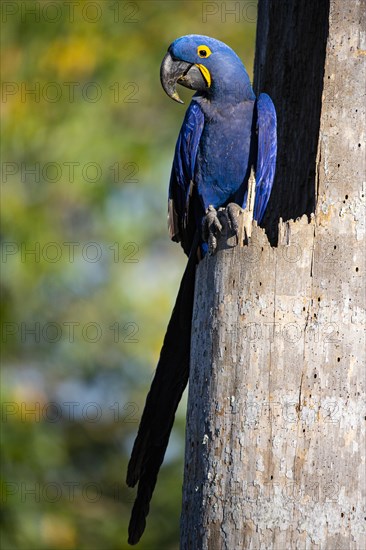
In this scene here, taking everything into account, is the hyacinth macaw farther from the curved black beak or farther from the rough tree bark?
the rough tree bark

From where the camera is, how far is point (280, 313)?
3.27 metres

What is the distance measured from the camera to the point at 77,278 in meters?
8.70

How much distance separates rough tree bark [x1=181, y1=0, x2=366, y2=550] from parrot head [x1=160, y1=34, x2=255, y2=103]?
1.39 meters

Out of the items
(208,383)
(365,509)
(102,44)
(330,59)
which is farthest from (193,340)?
(102,44)

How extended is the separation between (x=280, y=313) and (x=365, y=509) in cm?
73

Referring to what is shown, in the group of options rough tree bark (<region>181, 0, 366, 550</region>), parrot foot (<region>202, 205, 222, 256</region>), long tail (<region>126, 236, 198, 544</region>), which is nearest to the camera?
rough tree bark (<region>181, 0, 366, 550</region>)

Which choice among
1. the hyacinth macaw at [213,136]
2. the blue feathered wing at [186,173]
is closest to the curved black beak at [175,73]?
the hyacinth macaw at [213,136]

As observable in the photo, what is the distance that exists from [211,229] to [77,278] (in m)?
5.21

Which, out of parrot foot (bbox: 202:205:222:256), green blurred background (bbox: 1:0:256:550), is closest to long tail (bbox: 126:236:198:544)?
parrot foot (bbox: 202:205:222:256)

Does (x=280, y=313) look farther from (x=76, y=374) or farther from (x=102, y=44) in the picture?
(x=102, y=44)

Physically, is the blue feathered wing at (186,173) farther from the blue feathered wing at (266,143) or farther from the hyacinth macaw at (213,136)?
the blue feathered wing at (266,143)

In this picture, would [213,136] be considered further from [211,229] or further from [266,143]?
[211,229]

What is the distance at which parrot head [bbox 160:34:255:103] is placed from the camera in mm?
4664

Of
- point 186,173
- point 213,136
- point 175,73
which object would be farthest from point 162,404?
point 175,73
